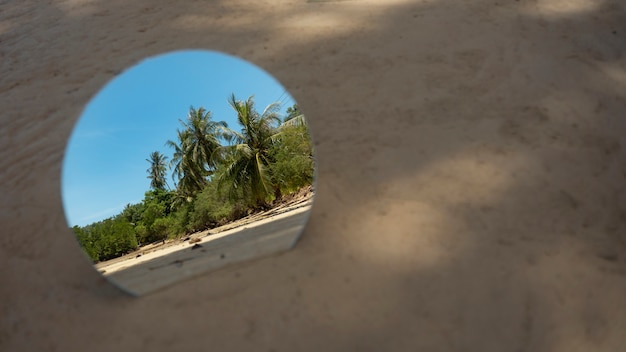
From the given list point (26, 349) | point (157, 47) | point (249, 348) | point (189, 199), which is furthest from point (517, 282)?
point (189, 199)

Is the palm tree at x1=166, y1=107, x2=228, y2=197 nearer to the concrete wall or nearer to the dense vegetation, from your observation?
the dense vegetation

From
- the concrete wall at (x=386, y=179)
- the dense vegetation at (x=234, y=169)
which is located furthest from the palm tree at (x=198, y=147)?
the concrete wall at (x=386, y=179)

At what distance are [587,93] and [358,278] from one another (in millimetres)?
2262

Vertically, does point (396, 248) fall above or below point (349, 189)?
below

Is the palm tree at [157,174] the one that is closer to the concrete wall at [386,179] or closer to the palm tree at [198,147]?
the palm tree at [198,147]

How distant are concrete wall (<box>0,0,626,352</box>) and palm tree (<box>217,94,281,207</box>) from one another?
533 inches

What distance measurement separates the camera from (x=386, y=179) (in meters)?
2.58

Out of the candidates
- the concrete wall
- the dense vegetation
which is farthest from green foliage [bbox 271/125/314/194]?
the concrete wall

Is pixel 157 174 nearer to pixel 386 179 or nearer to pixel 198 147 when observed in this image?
pixel 198 147

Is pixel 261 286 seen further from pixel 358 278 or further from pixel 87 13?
pixel 87 13

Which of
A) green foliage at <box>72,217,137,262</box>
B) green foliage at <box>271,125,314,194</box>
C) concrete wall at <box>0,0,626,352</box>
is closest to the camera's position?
concrete wall at <box>0,0,626,352</box>

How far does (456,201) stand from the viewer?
2.53m

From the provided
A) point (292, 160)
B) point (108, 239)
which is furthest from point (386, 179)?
point (108, 239)

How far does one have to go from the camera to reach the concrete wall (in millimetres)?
2137
